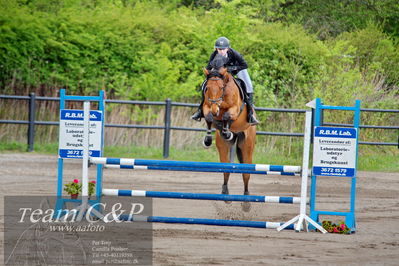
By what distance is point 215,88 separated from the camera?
9820mm

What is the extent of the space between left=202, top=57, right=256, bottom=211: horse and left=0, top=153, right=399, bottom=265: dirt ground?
2.91 ft

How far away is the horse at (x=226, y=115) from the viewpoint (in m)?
9.89

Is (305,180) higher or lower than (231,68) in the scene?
lower

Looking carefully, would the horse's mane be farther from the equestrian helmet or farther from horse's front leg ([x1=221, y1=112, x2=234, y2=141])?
horse's front leg ([x1=221, y1=112, x2=234, y2=141])

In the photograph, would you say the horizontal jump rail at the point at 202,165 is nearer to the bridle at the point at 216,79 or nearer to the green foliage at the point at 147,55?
the bridle at the point at 216,79

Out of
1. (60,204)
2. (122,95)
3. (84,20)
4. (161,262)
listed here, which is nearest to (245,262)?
(161,262)

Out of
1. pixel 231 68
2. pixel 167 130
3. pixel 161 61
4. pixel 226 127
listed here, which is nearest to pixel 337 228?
pixel 226 127

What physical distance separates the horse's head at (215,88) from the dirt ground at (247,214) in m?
1.53

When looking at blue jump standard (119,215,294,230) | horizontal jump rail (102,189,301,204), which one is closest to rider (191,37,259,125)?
horizontal jump rail (102,189,301,204)

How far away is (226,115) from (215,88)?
502 millimetres

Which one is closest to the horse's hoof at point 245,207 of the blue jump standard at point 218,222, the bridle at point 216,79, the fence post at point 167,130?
the bridle at point 216,79

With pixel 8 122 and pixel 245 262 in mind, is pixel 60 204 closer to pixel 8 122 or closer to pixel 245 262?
pixel 245 262

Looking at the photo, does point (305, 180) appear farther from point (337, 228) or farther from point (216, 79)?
point (216, 79)

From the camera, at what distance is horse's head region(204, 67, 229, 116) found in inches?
387
